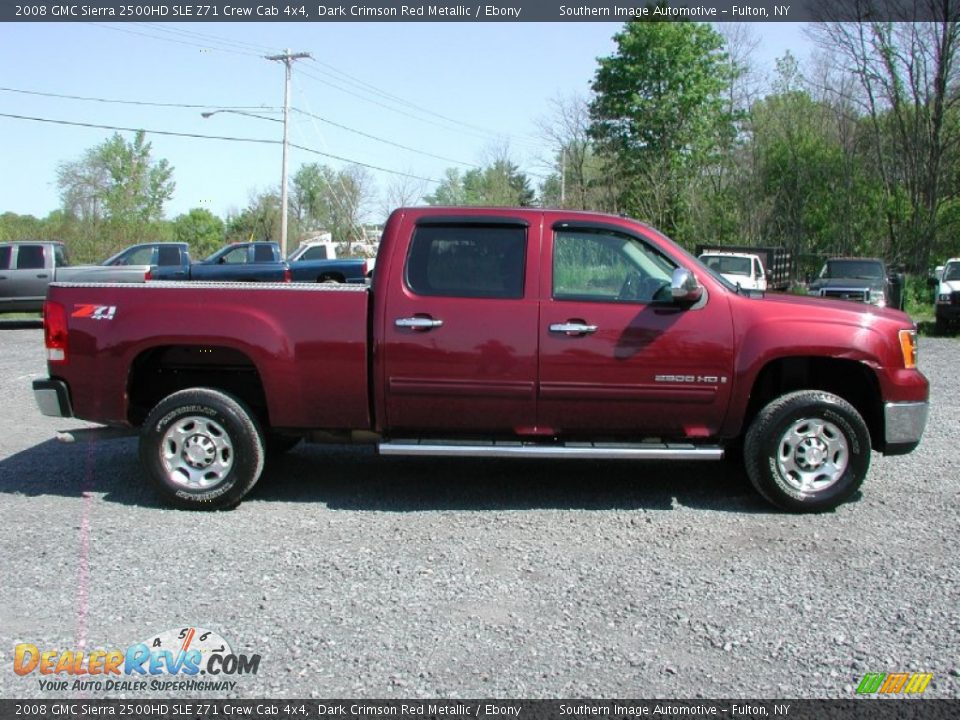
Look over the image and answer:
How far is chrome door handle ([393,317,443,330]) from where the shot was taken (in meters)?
5.52

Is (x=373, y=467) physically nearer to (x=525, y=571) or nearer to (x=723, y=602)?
(x=525, y=571)

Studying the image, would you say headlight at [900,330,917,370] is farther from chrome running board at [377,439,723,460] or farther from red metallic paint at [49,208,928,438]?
chrome running board at [377,439,723,460]

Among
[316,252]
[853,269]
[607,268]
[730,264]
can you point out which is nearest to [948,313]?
[853,269]

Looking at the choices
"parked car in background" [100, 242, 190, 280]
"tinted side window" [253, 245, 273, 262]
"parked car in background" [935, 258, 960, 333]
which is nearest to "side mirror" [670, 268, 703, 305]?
"parked car in background" [935, 258, 960, 333]

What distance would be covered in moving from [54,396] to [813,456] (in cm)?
495

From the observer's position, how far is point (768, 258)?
1025 inches

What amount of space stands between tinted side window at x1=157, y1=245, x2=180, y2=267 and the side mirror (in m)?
18.8

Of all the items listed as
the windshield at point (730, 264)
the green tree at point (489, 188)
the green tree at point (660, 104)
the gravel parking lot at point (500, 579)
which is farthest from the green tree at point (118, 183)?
the gravel parking lot at point (500, 579)

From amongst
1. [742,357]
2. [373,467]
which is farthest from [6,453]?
[742,357]

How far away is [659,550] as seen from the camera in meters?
5.00

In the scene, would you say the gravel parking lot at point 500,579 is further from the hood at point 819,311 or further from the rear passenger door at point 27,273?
the rear passenger door at point 27,273

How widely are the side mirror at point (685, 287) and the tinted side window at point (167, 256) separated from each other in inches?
740

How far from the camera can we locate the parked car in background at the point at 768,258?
24.5 metres

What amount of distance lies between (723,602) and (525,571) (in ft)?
3.35
